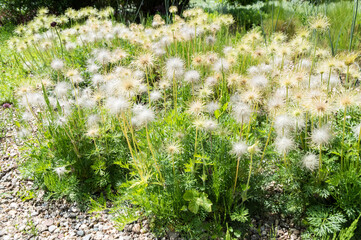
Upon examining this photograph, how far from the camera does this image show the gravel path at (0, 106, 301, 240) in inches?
108

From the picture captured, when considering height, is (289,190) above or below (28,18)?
below

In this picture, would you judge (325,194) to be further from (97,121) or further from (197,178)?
(97,121)

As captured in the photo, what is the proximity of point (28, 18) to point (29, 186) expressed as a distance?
9263mm

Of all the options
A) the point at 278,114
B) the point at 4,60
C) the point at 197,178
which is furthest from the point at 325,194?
the point at 4,60

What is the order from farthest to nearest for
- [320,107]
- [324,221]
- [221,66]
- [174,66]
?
1. [221,66]
2. [174,66]
3. [324,221]
4. [320,107]

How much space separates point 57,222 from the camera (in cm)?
304

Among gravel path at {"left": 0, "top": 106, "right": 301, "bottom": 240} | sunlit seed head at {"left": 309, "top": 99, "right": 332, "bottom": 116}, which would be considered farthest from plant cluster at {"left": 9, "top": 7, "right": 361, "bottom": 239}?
gravel path at {"left": 0, "top": 106, "right": 301, "bottom": 240}

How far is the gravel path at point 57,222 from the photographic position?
8.98 feet

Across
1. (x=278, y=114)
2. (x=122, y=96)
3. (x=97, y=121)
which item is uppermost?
(x=122, y=96)

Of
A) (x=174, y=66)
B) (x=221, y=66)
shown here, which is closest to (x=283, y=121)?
(x=174, y=66)

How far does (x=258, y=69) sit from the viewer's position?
3.42 meters

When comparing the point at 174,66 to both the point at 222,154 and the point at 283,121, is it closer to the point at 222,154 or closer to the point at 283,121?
the point at 222,154

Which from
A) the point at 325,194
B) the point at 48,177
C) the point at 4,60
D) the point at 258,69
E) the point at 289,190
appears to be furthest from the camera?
the point at 4,60

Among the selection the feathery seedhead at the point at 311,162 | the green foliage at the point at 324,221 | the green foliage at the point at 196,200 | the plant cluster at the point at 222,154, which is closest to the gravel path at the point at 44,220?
the plant cluster at the point at 222,154
